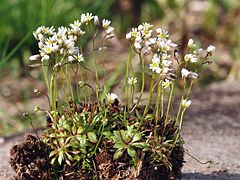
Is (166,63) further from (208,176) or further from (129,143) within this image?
(208,176)

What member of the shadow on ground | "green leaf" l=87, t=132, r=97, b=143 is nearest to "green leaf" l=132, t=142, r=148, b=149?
"green leaf" l=87, t=132, r=97, b=143

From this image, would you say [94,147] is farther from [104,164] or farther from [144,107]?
[144,107]

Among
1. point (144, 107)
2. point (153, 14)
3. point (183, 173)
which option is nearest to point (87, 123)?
point (144, 107)

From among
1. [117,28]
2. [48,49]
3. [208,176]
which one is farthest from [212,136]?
[117,28]

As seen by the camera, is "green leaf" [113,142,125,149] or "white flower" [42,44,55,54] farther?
"green leaf" [113,142,125,149]

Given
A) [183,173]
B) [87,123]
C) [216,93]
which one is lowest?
[183,173]

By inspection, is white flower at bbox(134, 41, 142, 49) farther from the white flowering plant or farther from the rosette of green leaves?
the rosette of green leaves

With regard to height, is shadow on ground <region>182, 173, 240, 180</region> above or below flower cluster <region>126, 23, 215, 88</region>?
below
